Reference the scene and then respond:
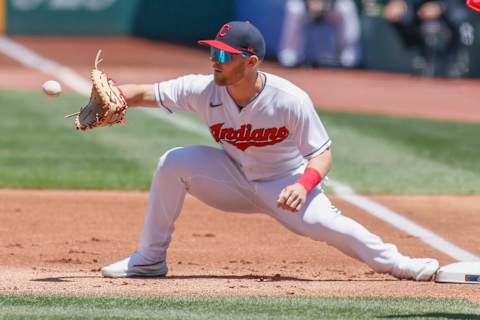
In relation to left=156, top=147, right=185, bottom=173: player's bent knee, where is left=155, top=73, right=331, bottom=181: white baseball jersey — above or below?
above

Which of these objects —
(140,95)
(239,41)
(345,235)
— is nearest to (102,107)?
(140,95)

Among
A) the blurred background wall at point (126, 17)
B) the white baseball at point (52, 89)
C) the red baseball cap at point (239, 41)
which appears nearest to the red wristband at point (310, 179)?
the red baseball cap at point (239, 41)

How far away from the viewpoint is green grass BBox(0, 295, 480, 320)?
586 cm

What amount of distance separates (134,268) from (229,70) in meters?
1.30

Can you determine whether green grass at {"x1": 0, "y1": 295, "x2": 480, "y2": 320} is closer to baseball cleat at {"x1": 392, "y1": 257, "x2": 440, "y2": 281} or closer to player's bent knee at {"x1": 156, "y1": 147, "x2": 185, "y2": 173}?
baseball cleat at {"x1": 392, "y1": 257, "x2": 440, "y2": 281}

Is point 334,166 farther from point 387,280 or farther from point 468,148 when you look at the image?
point 387,280

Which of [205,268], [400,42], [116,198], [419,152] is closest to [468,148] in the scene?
[419,152]

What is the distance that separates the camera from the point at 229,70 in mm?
6621

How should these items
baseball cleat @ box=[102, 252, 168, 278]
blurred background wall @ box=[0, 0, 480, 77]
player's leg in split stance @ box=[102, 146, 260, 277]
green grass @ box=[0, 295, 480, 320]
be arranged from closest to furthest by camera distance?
green grass @ box=[0, 295, 480, 320]
player's leg in split stance @ box=[102, 146, 260, 277]
baseball cleat @ box=[102, 252, 168, 278]
blurred background wall @ box=[0, 0, 480, 77]

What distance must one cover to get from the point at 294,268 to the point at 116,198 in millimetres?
2965

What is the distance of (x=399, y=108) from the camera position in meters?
16.8

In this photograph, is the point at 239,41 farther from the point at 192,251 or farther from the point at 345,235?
the point at 192,251

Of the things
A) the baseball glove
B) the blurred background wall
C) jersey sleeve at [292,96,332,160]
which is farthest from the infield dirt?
the blurred background wall

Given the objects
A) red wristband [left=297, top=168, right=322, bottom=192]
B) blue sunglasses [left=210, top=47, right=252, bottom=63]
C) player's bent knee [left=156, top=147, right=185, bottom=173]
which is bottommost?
player's bent knee [left=156, top=147, right=185, bottom=173]
